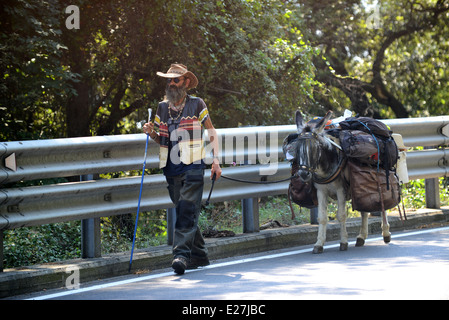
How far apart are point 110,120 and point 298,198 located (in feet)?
23.2

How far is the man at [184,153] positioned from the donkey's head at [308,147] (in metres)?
0.96

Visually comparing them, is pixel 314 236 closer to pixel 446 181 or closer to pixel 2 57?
pixel 2 57

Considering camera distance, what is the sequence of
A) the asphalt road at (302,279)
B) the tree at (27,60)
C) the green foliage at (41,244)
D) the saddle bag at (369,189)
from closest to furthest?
the asphalt road at (302,279) < the saddle bag at (369,189) < the green foliage at (41,244) < the tree at (27,60)

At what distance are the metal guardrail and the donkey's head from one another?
0.59 meters

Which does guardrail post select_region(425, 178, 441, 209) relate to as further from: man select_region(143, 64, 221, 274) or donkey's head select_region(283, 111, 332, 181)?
man select_region(143, 64, 221, 274)

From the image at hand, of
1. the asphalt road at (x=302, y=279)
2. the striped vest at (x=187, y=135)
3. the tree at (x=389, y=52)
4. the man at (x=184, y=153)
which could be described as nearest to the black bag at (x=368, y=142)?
the asphalt road at (x=302, y=279)

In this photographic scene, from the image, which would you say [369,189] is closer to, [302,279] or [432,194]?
[302,279]

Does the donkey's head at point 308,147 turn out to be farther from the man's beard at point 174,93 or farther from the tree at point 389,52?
the tree at point 389,52

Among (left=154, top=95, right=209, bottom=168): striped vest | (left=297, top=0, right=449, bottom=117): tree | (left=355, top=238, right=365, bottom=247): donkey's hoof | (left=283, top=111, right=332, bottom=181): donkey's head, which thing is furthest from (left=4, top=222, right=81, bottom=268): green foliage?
(left=297, top=0, right=449, bottom=117): tree

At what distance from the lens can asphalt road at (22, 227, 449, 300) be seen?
6.21 meters

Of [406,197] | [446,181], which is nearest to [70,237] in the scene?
[406,197]

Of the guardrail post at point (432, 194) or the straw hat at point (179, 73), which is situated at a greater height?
the straw hat at point (179, 73)

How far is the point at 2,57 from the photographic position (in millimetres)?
11633

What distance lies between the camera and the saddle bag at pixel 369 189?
29.0 feet
